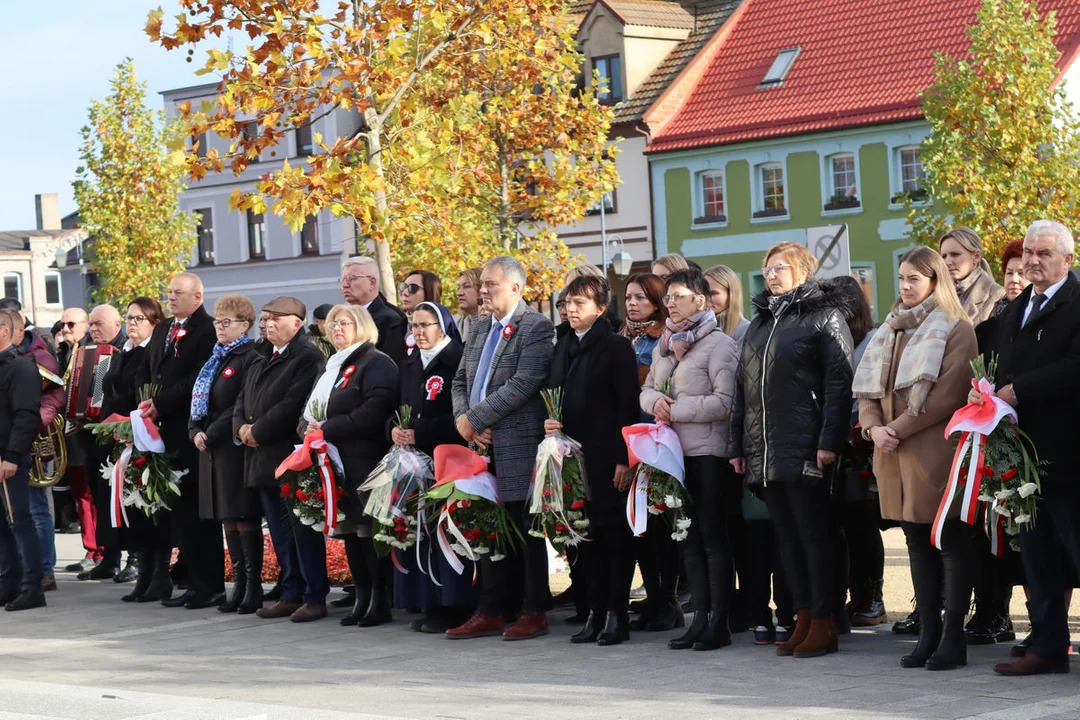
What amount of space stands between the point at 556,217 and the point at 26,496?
14167mm

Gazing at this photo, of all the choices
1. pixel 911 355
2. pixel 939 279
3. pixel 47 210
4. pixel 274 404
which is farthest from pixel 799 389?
pixel 47 210

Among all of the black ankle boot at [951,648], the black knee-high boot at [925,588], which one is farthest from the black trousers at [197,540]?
the black ankle boot at [951,648]

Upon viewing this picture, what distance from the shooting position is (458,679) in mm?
9039

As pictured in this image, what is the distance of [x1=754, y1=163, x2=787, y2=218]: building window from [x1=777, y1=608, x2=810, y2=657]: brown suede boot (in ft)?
109

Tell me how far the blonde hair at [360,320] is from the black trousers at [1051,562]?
4.75 m

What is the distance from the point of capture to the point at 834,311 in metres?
Answer: 9.34

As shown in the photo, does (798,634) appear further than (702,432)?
No

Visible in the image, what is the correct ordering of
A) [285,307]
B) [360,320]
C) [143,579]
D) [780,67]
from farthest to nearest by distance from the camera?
[780,67], [143,579], [285,307], [360,320]

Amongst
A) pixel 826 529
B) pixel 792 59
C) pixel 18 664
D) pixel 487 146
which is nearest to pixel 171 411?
pixel 18 664

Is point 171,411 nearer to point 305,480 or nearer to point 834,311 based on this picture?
point 305,480

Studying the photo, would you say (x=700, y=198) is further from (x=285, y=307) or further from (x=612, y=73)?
(x=285, y=307)

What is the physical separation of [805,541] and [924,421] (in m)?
1.02

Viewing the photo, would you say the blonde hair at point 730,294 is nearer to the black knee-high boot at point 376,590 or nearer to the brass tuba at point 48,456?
the black knee-high boot at point 376,590

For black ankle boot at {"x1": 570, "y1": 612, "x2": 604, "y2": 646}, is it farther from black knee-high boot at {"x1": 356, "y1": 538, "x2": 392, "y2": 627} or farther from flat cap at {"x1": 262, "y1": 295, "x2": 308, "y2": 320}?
flat cap at {"x1": 262, "y1": 295, "x2": 308, "y2": 320}
